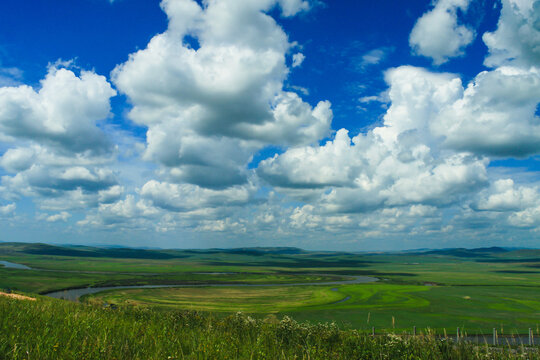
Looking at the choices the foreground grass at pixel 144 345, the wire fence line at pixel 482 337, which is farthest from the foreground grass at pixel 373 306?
the foreground grass at pixel 144 345

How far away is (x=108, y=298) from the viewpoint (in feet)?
334

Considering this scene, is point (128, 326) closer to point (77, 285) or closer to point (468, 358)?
point (468, 358)

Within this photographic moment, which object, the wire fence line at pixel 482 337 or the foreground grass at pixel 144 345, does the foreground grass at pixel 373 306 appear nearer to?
the wire fence line at pixel 482 337

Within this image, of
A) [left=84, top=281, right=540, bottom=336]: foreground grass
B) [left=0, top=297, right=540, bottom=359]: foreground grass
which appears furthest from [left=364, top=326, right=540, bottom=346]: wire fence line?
[left=84, top=281, right=540, bottom=336]: foreground grass

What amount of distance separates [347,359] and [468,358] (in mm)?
3660

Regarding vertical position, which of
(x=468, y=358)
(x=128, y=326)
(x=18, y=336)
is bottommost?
(x=468, y=358)

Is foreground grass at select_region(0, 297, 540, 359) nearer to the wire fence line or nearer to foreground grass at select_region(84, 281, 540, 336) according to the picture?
the wire fence line

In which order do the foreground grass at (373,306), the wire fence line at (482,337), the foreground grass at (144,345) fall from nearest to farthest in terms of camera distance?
the foreground grass at (144,345) → the wire fence line at (482,337) → the foreground grass at (373,306)

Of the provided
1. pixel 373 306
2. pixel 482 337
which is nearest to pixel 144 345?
pixel 482 337

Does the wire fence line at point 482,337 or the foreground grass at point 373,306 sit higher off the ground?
the wire fence line at point 482,337

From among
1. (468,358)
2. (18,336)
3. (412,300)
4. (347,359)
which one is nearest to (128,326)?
(18,336)

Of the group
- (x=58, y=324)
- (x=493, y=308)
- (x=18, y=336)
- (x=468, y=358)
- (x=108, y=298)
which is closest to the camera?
(x=18, y=336)

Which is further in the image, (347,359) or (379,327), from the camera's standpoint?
(379,327)


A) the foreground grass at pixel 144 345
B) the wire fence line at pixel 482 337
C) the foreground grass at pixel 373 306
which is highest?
the foreground grass at pixel 144 345
